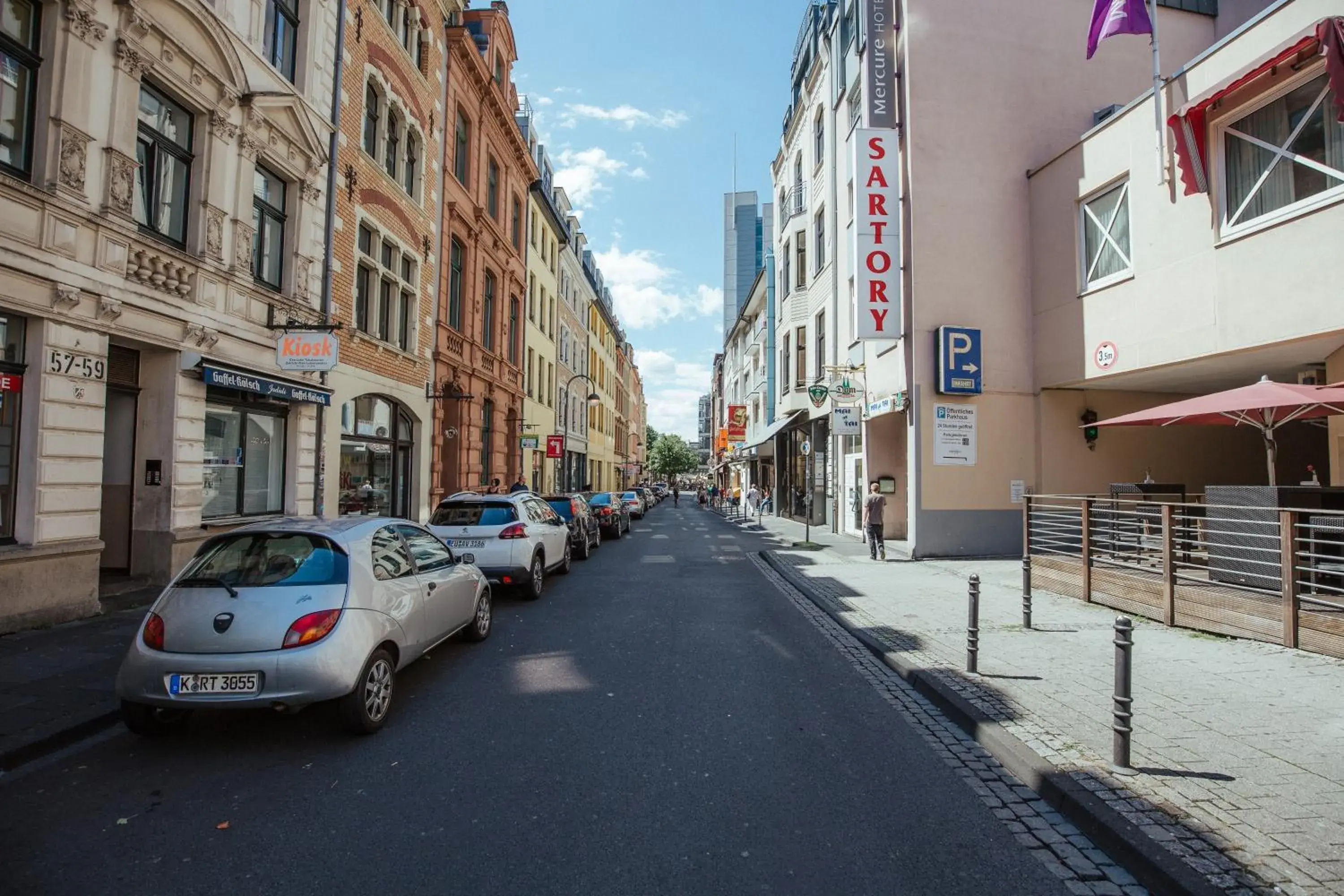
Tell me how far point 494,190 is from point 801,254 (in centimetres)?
1181

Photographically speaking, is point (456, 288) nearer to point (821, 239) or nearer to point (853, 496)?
point (821, 239)

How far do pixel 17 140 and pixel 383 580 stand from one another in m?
7.12

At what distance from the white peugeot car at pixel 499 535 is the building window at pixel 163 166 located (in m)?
5.61

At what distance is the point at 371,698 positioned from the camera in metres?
5.08

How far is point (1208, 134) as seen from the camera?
1133cm

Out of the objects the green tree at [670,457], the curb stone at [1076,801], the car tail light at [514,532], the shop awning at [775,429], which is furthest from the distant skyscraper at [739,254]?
the curb stone at [1076,801]

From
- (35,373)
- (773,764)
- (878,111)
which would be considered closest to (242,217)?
(35,373)

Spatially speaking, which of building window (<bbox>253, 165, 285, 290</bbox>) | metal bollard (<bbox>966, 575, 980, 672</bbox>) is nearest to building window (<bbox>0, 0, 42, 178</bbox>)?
building window (<bbox>253, 165, 285, 290</bbox>)

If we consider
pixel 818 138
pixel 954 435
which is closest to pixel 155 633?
pixel 954 435

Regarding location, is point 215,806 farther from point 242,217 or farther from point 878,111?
point 878,111

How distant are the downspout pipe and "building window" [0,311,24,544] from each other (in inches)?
233

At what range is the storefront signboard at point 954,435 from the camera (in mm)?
15477

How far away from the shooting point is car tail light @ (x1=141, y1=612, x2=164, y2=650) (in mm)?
4707

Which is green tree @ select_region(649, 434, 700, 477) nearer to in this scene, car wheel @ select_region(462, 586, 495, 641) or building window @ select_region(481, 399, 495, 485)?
building window @ select_region(481, 399, 495, 485)
